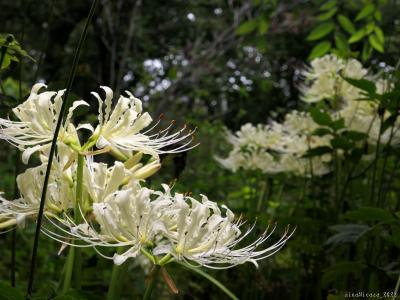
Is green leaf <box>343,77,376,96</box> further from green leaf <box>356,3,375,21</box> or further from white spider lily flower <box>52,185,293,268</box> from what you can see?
white spider lily flower <box>52,185,293,268</box>

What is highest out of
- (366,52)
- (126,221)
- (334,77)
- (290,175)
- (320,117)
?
(366,52)

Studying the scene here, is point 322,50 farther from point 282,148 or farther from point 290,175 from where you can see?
point 290,175

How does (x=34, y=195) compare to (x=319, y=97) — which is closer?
(x=34, y=195)

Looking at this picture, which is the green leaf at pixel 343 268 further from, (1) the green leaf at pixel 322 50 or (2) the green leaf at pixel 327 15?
(2) the green leaf at pixel 327 15

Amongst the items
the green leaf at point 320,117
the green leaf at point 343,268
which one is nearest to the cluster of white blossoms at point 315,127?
the green leaf at point 320,117

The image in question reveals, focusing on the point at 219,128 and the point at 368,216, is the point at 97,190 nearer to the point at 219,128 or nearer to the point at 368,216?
the point at 368,216

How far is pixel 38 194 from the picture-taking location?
91 centimetres

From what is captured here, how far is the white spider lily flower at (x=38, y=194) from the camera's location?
35.3 inches

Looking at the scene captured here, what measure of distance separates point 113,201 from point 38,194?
0.16 metres

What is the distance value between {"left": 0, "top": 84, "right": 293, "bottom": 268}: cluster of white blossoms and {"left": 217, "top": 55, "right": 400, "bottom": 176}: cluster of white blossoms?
1.26 m

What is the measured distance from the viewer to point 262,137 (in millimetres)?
2340

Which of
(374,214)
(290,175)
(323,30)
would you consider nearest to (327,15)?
(323,30)

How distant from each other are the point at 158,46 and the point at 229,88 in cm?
111

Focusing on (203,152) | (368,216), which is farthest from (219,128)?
(368,216)
